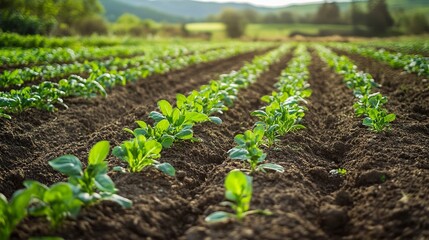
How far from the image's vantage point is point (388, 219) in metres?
2.86

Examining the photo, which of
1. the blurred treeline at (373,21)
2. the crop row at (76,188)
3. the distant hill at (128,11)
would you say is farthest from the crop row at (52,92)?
the distant hill at (128,11)

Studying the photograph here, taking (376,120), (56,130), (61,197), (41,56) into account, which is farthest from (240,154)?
(41,56)

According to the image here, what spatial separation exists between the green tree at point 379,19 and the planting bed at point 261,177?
68849mm

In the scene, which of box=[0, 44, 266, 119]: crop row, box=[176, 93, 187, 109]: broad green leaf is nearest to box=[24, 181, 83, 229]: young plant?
box=[176, 93, 187, 109]: broad green leaf

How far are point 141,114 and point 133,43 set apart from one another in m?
24.7

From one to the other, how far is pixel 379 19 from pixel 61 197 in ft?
250

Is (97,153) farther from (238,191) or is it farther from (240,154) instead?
(240,154)

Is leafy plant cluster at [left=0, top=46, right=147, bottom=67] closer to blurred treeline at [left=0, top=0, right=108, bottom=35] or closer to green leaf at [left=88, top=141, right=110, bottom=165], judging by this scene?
green leaf at [left=88, top=141, right=110, bottom=165]

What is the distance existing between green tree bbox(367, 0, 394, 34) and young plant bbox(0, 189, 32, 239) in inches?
2862

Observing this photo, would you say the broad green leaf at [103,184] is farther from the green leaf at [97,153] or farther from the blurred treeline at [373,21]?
the blurred treeline at [373,21]

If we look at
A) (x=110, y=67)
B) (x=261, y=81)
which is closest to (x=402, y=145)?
(x=261, y=81)

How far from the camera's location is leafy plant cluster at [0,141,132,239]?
2373 mm

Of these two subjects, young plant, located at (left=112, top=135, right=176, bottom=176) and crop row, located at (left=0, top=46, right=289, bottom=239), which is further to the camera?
young plant, located at (left=112, top=135, right=176, bottom=176)

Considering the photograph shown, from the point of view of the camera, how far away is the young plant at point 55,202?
2465 mm
